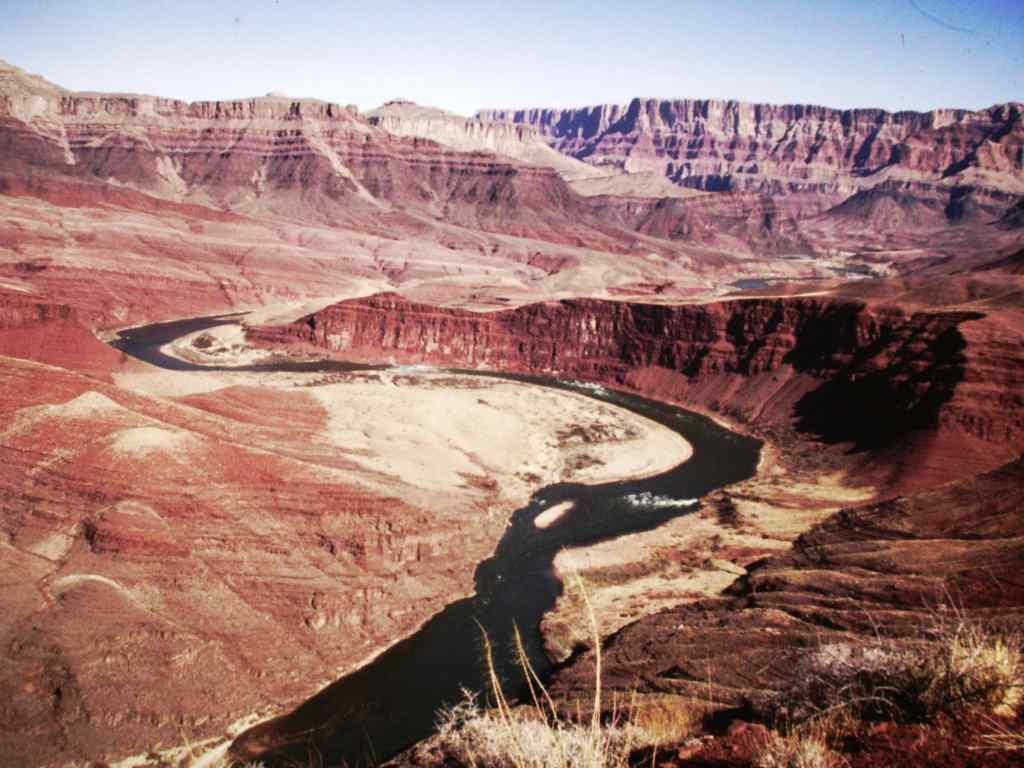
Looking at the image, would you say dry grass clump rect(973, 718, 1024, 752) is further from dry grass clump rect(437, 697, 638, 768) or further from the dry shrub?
dry grass clump rect(437, 697, 638, 768)

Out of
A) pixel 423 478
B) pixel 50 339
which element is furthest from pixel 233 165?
pixel 423 478

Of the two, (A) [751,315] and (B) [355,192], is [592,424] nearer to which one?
(A) [751,315]

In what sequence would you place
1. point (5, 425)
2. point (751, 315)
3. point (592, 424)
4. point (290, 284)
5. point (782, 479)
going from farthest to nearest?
point (290, 284), point (751, 315), point (592, 424), point (782, 479), point (5, 425)

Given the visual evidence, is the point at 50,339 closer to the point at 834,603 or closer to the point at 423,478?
the point at 423,478

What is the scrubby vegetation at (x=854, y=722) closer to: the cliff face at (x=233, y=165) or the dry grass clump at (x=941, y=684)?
the dry grass clump at (x=941, y=684)

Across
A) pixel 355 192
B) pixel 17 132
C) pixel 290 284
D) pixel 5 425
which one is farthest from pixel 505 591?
pixel 17 132

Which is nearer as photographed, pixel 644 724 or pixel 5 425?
pixel 644 724
